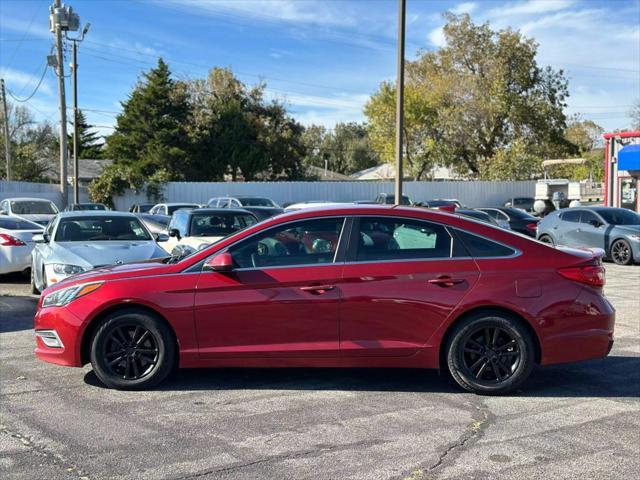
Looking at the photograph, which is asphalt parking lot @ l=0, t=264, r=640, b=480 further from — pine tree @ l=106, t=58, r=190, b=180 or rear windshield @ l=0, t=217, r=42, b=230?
pine tree @ l=106, t=58, r=190, b=180

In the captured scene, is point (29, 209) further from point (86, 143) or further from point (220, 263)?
point (86, 143)

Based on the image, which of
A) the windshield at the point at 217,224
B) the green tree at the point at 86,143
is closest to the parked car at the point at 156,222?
the windshield at the point at 217,224

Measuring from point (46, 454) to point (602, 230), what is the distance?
1568cm

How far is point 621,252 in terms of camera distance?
54.3 ft

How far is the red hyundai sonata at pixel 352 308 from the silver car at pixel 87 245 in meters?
3.74

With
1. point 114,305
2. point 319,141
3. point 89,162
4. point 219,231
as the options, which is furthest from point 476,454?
point 319,141

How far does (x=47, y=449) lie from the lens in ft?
14.3

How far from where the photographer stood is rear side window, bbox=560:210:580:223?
17828 mm

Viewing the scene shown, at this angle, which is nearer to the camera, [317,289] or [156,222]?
[317,289]

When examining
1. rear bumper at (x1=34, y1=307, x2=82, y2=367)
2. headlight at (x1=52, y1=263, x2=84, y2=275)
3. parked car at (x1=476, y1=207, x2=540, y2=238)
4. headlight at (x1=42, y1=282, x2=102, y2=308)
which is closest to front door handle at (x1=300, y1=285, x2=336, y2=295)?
headlight at (x1=42, y1=282, x2=102, y2=308)

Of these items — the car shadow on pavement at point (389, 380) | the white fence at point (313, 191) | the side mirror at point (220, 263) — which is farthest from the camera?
the white fence at point (313, 191)

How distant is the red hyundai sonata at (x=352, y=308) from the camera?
17.9ft

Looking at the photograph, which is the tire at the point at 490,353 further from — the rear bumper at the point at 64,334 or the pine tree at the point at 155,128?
the pine tree at the point at 155,128

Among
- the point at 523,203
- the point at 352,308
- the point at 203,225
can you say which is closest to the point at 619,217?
the point at 203,225
